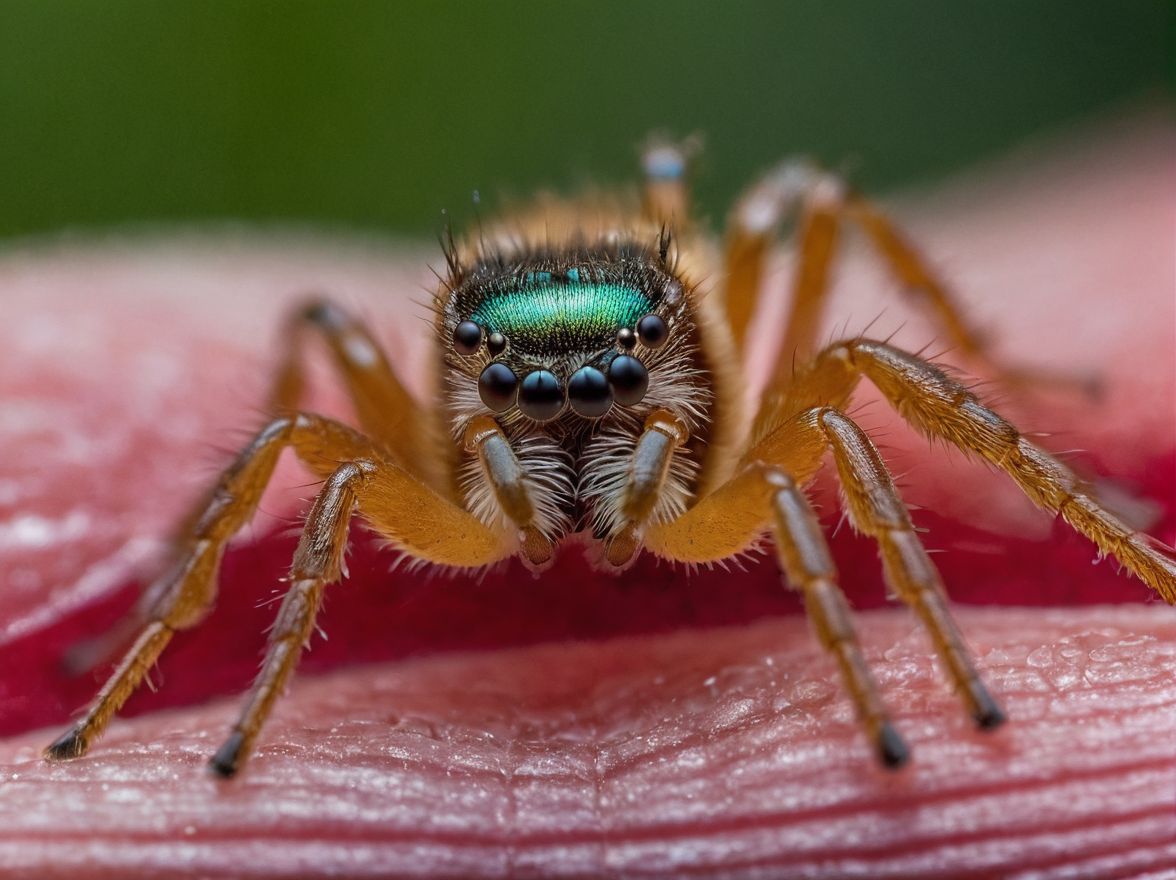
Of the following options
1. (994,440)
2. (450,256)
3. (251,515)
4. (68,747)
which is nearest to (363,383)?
(450,256)

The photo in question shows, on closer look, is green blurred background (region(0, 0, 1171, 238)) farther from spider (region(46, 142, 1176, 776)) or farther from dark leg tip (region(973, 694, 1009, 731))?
dark leg tip (region(973, 694, 1009, 731))

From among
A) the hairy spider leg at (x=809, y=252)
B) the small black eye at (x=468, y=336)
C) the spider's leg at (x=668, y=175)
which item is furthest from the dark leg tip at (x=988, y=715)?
the spider's leg at (x=668, y=175)

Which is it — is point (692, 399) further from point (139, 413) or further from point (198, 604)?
point (139, 413)

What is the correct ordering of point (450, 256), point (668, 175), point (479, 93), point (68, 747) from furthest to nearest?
1. point (479, 93)
2. point (668, 175)
3. point (450, 256)
4. point (68, 747)

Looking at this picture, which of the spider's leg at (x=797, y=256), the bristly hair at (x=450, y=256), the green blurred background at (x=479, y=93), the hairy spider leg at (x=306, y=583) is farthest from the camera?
the green blurred background at (x=479, y=93)

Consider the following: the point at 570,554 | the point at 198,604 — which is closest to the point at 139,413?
the point at 198,604

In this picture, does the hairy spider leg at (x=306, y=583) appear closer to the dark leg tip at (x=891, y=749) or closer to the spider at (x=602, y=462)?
the spider at (x=602, y=462)

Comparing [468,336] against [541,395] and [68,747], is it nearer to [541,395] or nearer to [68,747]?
[541,395]

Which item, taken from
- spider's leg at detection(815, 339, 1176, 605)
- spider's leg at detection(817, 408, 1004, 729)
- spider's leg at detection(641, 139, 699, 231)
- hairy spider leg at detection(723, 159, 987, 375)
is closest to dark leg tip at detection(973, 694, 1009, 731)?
spider's leg at detection(817, 408, 1004, 729)
